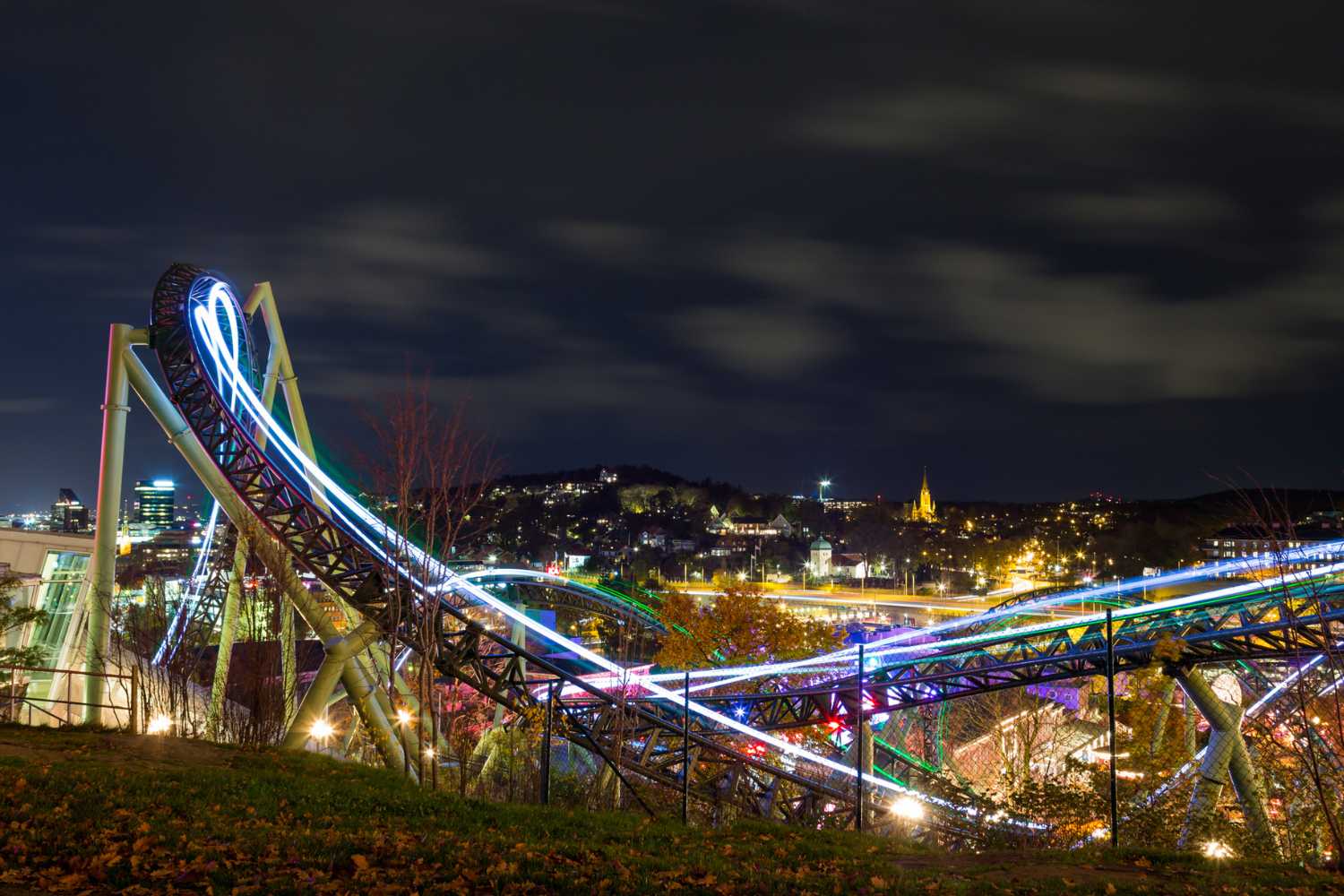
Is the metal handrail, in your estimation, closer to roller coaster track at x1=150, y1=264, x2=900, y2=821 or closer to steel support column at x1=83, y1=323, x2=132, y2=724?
steel support column at x1=83, y1=323, x2=132, y2=724

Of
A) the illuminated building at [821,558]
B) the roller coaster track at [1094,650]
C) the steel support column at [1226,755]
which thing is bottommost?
the steel support column at [1226,755]

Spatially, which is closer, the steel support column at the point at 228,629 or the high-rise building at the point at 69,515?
the steel support column at the point at 228,629

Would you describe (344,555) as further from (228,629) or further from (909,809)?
(909,809)

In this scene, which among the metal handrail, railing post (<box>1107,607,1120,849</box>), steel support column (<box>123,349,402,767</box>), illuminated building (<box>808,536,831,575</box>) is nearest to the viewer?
railing post (<box>1107,607,1120,849</box>)

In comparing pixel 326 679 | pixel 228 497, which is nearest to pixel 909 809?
pixel 326 679

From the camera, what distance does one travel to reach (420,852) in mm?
8336

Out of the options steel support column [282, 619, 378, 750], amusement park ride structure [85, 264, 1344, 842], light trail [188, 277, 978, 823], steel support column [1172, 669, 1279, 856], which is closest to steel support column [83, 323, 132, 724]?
amusement park ride structure [85, 264, 1344, 842]

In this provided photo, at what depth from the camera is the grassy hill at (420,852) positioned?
7.56m

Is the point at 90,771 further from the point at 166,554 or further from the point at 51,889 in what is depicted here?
the point at 166,554

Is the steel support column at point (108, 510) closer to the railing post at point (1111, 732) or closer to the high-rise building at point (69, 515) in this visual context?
Result: the railing post at point (1111, 732)

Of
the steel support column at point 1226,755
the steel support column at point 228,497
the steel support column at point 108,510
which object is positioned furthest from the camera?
the steel support column at point 228,497

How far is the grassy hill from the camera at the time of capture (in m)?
7.56

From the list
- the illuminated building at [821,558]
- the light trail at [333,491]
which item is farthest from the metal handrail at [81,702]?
the illuminated building at [821,558]

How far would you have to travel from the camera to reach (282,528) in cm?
2058
